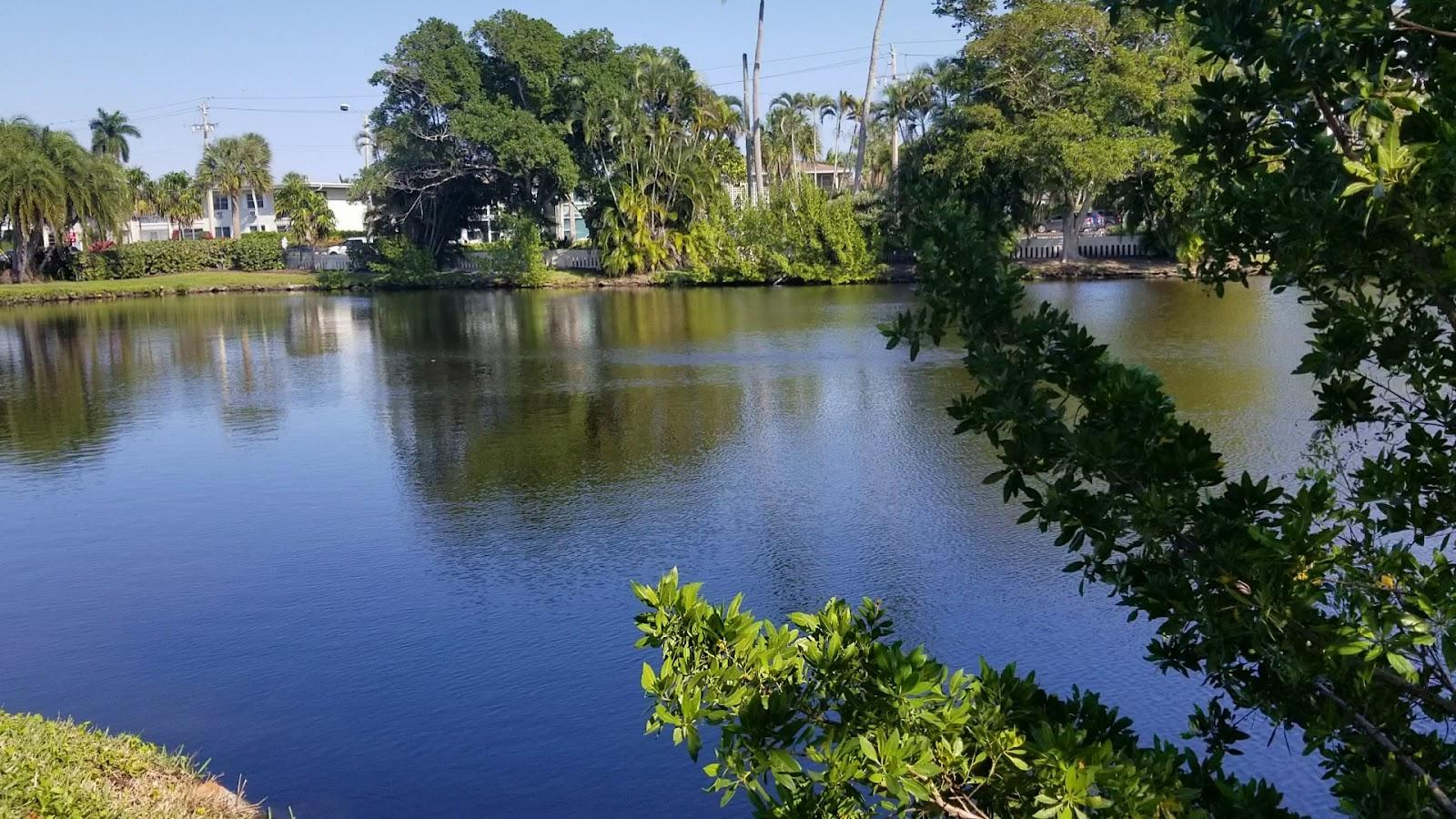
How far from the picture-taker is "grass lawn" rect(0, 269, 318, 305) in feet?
158

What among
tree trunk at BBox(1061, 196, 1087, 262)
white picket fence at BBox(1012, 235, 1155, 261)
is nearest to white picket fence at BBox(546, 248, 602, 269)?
white picket fence at BBox(1012, 235, 1155, 261)

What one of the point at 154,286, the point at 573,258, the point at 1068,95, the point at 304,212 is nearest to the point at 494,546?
the point at 1068,95

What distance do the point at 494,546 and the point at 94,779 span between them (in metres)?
5.54

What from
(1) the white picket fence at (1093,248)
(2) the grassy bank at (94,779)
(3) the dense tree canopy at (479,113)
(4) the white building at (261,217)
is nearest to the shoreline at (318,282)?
(1) the white picket fence at (1093,248)

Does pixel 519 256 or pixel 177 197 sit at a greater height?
pixel 177 197

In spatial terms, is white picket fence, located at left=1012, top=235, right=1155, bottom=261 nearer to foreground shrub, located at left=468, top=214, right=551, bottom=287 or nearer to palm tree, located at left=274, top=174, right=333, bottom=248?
foreground shrub, located at left=468, top=214, right=551, bottom=287

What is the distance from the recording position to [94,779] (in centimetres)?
519

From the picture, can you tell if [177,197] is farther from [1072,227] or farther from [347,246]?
[1072,227]

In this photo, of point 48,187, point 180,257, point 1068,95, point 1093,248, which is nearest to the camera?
point 1068,95

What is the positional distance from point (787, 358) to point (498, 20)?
32690mm

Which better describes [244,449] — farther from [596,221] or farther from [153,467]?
[596,221]

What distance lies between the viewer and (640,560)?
991 centimetres

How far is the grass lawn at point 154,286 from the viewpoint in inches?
1901

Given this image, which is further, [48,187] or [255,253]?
[255,253]
